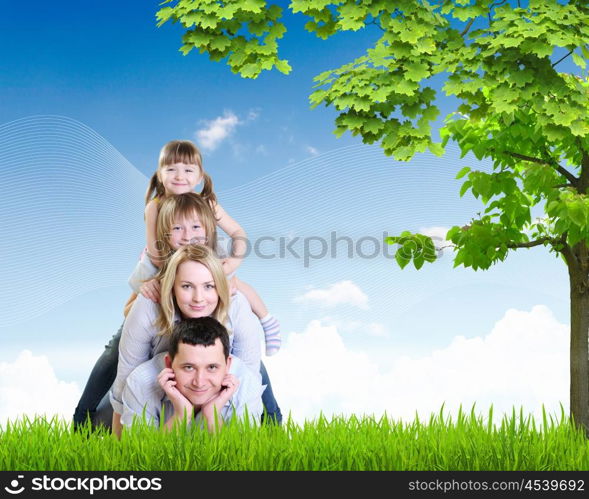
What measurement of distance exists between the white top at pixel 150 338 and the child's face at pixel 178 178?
0.76 metres

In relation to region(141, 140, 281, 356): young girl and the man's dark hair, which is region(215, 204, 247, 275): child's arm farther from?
the man's dark hair

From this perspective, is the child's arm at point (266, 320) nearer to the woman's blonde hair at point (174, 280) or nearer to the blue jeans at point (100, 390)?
the woman's blonde hair at point (174, 280)

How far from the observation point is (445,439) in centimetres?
488

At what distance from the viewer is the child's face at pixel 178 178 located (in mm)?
4980

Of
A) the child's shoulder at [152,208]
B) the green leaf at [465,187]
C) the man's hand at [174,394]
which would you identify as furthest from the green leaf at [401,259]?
the man's hand at [174,394]

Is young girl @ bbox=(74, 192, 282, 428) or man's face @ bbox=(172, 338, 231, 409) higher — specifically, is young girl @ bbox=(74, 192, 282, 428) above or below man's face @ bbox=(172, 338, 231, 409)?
above

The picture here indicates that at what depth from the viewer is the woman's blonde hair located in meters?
4.55

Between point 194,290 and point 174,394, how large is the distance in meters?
0.64

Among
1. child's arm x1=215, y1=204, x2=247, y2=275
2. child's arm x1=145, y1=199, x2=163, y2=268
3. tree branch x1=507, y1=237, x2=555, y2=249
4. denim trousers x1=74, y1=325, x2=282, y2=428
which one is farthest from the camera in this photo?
tree branch x1=507, y1=237, x2=555, y2=249

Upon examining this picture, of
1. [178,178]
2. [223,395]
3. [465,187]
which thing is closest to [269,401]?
[223,395]

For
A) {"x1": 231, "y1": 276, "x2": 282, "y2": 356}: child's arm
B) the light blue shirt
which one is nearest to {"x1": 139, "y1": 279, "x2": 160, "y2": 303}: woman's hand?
the light blue shirt

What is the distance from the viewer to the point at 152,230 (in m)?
5.02

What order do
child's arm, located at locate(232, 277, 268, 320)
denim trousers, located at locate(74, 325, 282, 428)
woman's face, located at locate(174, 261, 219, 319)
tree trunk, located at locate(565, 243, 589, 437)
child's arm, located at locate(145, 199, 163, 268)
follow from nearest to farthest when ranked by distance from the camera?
woman's face, located at locate(174, 261, 219, 319) < child's arm, located at locate(145, 199, 163, 268) < child's arm, located at locate(232, 277, 268, 320) < denim trousers, located at locate(74, 325, 282, 428) < tree trunk, located at locate(565, 243, 589, 437)

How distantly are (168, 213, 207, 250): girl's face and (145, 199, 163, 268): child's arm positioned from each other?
0.68ft
